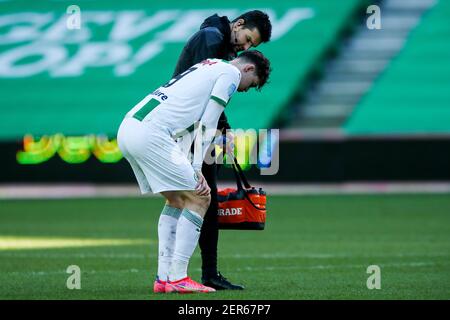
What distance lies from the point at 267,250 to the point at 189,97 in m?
3.98

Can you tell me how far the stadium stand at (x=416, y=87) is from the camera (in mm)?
22172

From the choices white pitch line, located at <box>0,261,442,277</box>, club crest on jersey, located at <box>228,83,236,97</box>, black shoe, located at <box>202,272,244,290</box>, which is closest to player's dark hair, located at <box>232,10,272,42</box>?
club crest on jersey, located at <box>228,83,236,97</box>

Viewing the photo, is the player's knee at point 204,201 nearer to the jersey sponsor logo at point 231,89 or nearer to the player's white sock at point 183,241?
the player's white sock at point 183,241

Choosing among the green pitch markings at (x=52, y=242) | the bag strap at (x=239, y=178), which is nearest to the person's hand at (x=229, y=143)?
the bag strap at (x=239, y=178)

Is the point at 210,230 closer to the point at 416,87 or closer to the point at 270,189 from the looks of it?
the point at 270,189

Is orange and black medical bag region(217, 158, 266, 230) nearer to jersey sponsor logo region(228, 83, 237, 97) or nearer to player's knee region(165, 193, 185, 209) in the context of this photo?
player's knee region(165, 193, 185, 209)

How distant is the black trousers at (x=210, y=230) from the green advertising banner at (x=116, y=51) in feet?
49.6

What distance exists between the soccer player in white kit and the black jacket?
26 cm

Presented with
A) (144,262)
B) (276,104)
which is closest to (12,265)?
(144,262)

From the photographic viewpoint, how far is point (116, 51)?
22.8 meters

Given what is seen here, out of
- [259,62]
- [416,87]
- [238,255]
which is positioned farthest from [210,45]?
[416,87]

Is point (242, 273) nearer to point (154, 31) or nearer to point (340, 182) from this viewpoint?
point (340, 182)

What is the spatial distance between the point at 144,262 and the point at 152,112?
9.11ft
